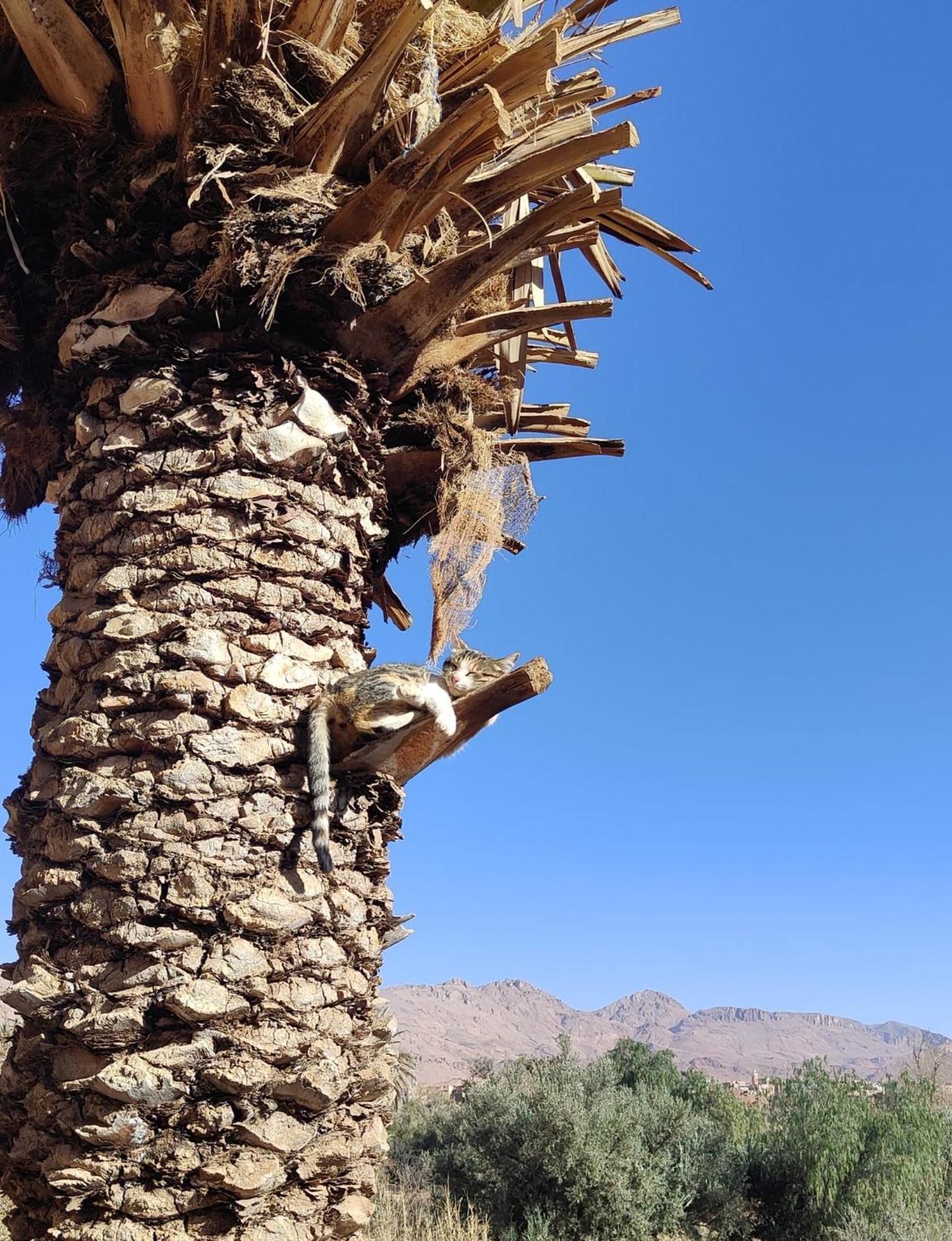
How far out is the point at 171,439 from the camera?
293cm

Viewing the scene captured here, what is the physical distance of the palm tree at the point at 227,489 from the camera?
95.0 inches

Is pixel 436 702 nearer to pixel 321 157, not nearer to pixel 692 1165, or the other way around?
pixel 321 157

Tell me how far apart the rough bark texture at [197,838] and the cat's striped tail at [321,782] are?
5cm

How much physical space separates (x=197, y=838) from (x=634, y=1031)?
86922 millimetres

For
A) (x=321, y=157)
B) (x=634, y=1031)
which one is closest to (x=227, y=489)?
(x=321, y=157)

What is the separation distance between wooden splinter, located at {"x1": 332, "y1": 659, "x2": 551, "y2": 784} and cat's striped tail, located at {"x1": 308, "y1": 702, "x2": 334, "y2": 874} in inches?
4.0

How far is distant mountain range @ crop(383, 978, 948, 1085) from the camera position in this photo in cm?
5741

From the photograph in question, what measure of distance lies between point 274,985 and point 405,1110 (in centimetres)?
1198

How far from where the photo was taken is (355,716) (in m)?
2.74

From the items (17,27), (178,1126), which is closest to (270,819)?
(178,1126)

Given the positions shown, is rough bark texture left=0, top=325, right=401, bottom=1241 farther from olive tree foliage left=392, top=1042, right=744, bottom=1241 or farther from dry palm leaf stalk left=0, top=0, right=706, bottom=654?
olive tree foliage left=392, top=1042, right=744, bottom=1241

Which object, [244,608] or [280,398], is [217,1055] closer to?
[244,608]

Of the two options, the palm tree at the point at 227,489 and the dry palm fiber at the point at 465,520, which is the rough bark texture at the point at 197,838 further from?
the dry palm fiber at the point at 465,520

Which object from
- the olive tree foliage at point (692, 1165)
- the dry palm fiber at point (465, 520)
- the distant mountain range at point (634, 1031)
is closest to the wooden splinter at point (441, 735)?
the dry palm fiber at point (465, 520)
